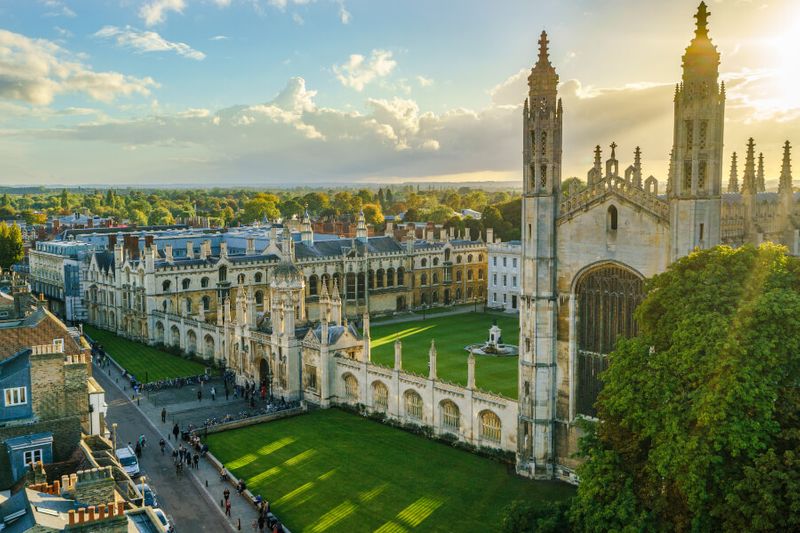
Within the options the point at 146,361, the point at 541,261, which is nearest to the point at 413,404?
the point at 541,261

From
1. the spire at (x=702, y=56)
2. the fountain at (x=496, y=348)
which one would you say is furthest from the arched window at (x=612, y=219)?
the fountain at (x=496, y=348)

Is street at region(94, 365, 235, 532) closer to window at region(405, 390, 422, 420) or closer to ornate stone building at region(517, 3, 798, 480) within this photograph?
window at region(405, 390, 422, 420)

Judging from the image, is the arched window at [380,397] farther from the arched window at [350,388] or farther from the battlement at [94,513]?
the battlement at [94,513]

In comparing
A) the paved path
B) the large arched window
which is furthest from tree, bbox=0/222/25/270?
the large arched window

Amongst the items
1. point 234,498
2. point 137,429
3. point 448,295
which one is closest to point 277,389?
point 137,429

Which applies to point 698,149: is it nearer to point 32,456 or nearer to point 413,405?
point 413,405

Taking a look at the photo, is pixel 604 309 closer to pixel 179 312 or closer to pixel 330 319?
pixel 330 319

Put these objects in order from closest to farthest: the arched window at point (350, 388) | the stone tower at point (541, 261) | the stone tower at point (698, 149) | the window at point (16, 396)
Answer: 1. the window at point (16, 396)
2. the stone tower at point (698, 149)
3. the stone tower at point (541, 261)
4. the arched window at point (350, 388)
